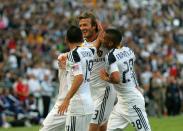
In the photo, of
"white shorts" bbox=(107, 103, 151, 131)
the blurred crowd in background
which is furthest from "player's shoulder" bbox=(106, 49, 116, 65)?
the blurred crowd in background

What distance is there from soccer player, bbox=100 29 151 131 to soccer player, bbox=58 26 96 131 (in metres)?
1.18

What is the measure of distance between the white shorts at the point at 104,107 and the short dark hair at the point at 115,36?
1.35m

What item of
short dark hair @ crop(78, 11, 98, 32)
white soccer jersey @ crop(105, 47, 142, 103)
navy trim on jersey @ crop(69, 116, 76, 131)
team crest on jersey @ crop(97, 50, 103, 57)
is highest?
short dark hair @ crop(78, 11, 98, 32)

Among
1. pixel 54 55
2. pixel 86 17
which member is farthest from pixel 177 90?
pixel 86 17

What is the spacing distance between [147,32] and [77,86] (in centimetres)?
2364

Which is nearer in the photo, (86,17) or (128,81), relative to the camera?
(86,17)

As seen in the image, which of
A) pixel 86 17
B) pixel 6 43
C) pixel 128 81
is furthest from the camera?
pixel 6 43

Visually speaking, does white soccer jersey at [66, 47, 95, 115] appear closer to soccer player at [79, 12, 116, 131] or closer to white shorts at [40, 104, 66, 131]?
white shorts at [40, 104, 66, 131]

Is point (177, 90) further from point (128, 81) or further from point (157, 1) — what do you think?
point (128, 81)

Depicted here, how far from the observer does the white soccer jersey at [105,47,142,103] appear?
500 inches

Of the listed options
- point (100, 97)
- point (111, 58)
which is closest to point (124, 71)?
point (111, 58)

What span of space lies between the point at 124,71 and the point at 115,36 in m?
0.64

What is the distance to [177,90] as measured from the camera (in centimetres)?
2866

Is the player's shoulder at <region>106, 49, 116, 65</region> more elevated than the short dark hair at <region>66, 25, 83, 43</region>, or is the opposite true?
the short dark hair at <region>66, 25, 83, 43</region>
